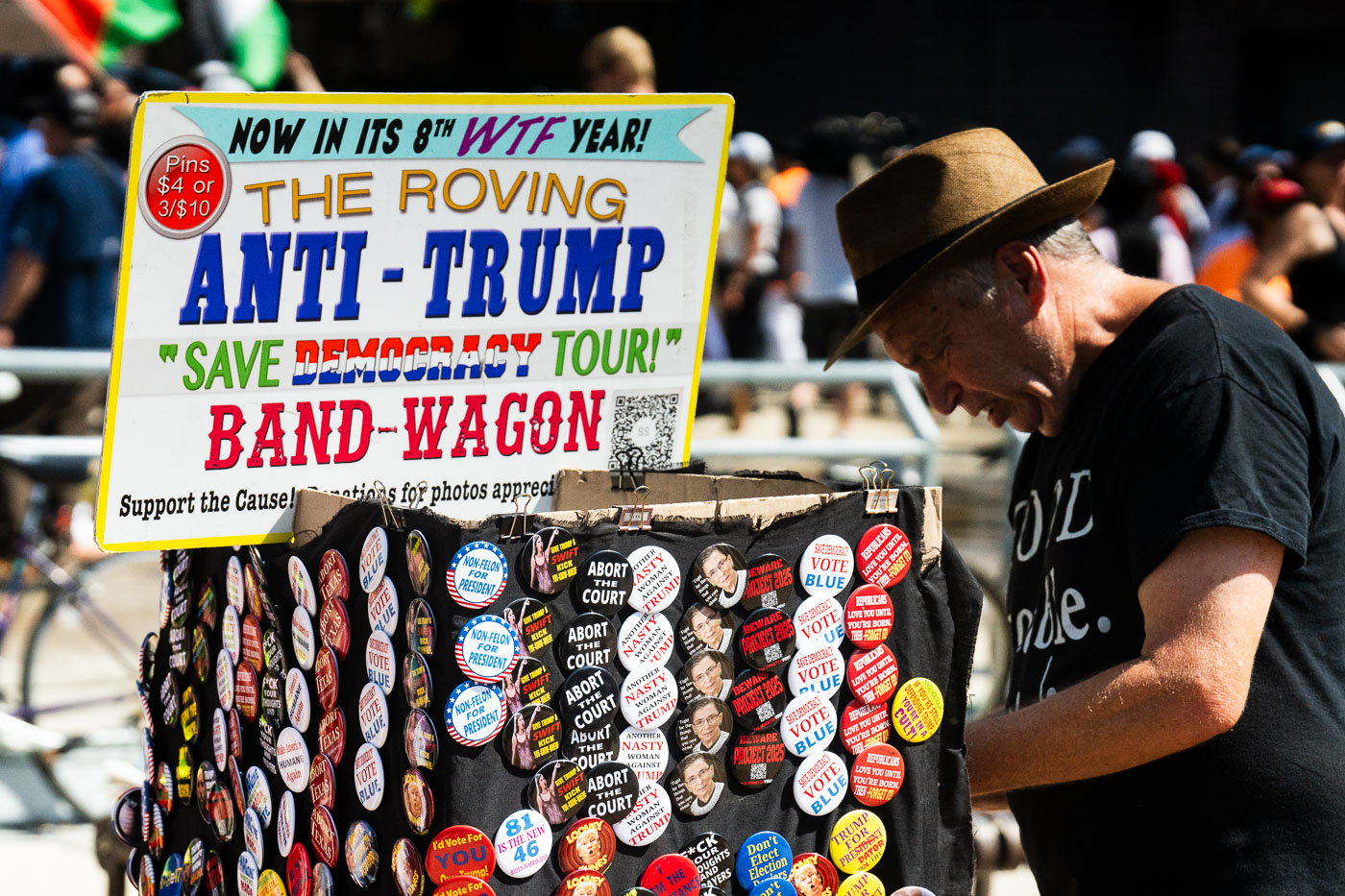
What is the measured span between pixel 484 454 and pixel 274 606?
339 mm

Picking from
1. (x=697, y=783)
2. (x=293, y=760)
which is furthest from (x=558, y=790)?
(x=293, y=760)

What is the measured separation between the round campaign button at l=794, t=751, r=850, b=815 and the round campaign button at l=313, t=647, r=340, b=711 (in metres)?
0.55

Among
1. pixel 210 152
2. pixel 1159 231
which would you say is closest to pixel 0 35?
pixel 1159 231

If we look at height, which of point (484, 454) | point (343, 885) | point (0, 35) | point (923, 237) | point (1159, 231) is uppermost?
point (0, 35)

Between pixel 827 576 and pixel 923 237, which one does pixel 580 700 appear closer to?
pixel 827 576

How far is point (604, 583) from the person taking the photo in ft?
5.16

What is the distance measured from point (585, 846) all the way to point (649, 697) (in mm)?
176

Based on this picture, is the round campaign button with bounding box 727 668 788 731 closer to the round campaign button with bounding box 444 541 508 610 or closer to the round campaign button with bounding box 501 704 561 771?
the round campaign button with bounding box 501 704 561 771

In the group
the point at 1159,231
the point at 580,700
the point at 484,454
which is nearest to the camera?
the point at 580,700

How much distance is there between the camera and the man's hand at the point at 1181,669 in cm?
167

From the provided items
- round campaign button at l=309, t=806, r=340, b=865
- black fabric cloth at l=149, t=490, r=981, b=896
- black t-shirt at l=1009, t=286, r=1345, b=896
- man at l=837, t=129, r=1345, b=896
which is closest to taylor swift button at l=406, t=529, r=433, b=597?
black fabric cloth at l=149, t=490, r=981, b=896

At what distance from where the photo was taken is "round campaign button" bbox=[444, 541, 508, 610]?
4.92ft

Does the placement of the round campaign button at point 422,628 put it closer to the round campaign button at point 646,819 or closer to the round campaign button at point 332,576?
the round campaign button at point 332,576

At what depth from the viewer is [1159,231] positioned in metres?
7.93
